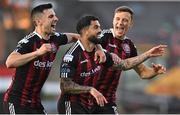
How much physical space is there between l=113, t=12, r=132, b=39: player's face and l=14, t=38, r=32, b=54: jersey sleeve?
63.8 inches

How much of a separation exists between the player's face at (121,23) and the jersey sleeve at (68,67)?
1.08 meters

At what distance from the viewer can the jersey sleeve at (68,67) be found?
11664 millimetres

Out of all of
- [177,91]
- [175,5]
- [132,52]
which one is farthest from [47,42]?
[175,5]

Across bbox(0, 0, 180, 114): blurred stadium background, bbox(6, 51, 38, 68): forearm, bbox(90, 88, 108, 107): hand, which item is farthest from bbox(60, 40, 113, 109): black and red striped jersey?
bbox(0, 0, 180, 114): blurred stadium background

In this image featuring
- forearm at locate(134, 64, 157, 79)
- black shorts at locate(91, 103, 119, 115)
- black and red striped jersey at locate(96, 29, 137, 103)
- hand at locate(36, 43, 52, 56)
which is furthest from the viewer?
forearm at locate(134, 64, 157, 79)

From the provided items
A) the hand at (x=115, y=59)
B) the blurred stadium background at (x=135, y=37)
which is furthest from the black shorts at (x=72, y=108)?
the blurred stadium background at (x=135, y=37)

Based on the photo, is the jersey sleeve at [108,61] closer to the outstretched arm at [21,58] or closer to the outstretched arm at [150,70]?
the outstretched arm at [150,70]

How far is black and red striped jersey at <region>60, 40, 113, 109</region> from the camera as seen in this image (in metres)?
11.7

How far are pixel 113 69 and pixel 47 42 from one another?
125 centimetres

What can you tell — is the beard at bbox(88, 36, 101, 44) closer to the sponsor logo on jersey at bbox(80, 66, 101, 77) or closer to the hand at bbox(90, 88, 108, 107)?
the sponsor logo on jersey at bbox(80, 66, 101, 77)

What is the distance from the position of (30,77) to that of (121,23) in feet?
5.93

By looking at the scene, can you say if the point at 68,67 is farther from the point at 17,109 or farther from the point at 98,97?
the point at 17,109

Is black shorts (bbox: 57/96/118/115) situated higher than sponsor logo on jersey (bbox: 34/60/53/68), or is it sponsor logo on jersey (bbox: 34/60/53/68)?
sponsor logo on jersey (bbox: 34/60/53/68)

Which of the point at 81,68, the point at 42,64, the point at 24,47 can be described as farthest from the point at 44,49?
the point at 81,68
